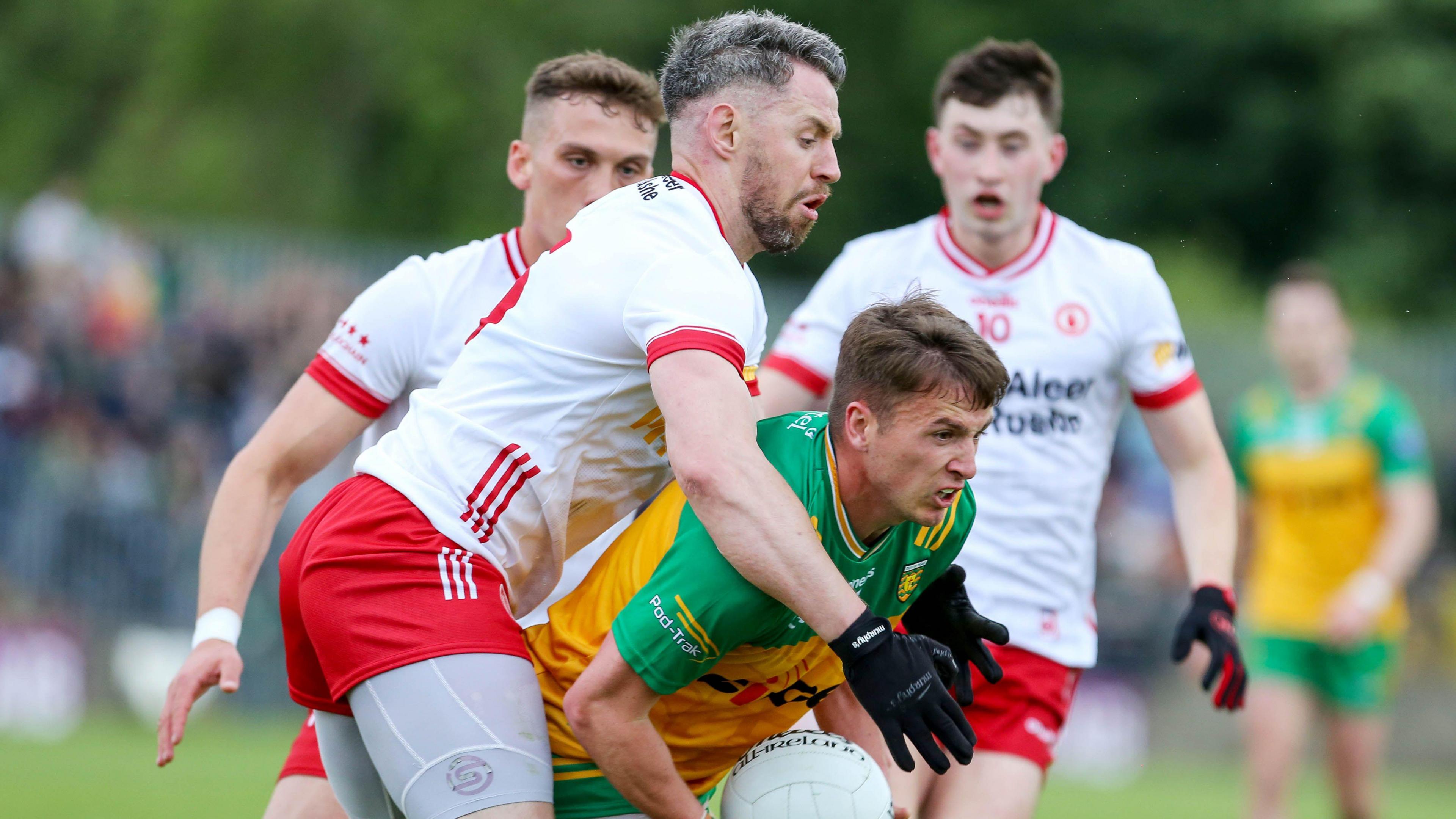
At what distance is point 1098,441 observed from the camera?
5.45 meters

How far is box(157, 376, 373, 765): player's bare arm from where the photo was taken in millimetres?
4246

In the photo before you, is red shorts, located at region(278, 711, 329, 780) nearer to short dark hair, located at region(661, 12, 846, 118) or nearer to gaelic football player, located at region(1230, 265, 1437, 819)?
short dark hair, located at region(661, 12, 846, 118)

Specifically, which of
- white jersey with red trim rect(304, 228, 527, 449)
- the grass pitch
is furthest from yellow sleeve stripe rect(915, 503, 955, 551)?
the grass pitch

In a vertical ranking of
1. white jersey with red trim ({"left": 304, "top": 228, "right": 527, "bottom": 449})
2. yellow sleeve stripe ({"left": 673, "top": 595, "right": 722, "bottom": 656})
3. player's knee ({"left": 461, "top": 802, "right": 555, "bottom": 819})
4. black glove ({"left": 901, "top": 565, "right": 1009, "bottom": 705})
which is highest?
white jersey with red trim ({"left": 304, "top": 228, "right": 527, "bottom": 449})

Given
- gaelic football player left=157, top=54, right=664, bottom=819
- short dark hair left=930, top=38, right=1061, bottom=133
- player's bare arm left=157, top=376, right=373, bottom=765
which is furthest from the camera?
short dark hair left=930, top=38, right=1061, bottom=133

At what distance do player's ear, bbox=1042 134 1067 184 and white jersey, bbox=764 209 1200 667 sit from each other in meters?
0.27

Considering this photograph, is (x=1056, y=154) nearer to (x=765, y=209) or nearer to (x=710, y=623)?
(x=765, y=209)

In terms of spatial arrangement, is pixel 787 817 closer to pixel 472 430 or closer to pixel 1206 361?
pixel 472 430

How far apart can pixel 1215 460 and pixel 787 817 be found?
2.35m

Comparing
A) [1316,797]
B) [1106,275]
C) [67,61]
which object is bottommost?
[1316,797]

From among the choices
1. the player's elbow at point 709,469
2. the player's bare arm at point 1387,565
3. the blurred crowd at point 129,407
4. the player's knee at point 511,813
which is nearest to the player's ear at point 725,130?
the player's elbow at point 709,469

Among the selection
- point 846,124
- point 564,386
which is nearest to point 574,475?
point 564,386

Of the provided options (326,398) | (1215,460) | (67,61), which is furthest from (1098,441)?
(67,61)

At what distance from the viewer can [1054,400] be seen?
17.6 ft
